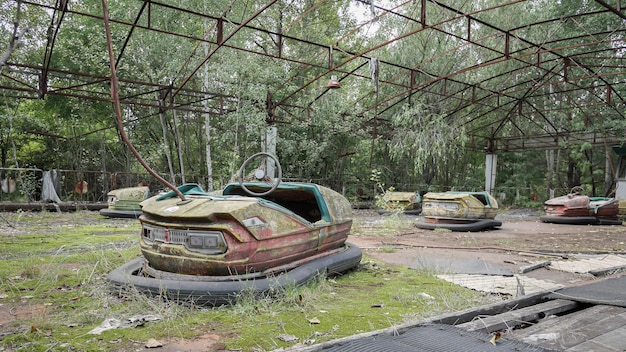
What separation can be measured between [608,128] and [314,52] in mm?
9972

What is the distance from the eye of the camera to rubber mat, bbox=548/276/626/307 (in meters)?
2.33

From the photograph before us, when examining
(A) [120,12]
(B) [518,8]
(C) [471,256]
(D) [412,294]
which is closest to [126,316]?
(D) [412,294]

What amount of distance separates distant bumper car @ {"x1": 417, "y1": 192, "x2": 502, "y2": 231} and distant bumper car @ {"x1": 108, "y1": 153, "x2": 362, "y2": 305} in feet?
17.2

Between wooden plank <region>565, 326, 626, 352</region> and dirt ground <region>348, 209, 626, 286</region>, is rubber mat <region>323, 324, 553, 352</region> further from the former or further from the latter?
dirt ground <region>348, 209, 626, 286</region>

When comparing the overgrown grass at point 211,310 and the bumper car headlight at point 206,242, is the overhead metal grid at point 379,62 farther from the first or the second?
the bumper car headlight at point 206,242

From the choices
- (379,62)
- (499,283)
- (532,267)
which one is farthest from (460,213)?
(499,283)

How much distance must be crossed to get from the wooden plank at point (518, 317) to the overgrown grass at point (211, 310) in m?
0.29

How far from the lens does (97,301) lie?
7.84 ft

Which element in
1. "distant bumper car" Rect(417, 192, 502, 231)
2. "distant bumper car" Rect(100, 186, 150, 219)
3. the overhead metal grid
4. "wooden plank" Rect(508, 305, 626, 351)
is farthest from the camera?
the overhead metal grid

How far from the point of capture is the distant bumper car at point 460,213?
754 centimetres

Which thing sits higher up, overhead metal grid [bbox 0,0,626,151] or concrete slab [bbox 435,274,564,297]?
overhead metal grid [bbox 0,0,626,151]

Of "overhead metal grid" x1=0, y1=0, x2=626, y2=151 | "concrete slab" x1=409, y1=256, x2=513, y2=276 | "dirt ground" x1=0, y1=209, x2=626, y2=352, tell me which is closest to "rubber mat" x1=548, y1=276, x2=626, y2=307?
"dirt ground" x1=0, y1=209, x2=626, y2=352

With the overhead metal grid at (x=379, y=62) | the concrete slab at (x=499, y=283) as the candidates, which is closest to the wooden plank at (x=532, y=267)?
the concrete slab at (x=499, y=283)

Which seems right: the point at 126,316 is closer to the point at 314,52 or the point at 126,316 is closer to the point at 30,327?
the point at 30,327
